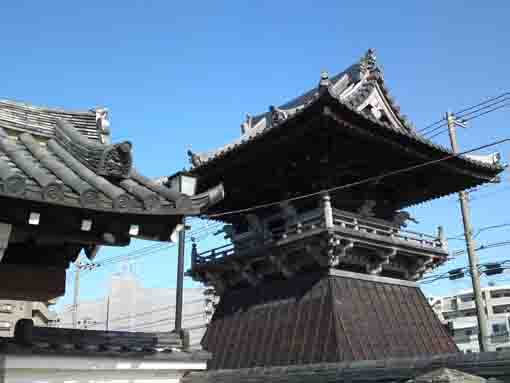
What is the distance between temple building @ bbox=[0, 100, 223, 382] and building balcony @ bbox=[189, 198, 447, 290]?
35.0 ft

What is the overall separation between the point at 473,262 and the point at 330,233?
8410 mm

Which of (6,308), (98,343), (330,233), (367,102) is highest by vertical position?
(367,102)

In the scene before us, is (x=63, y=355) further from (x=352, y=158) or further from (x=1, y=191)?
(x=352, y=158)

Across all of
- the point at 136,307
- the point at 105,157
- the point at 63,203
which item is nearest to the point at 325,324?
the point at 105,157

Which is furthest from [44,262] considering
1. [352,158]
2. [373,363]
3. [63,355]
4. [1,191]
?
[352,158]

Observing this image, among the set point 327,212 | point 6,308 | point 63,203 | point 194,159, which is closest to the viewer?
point 63,203

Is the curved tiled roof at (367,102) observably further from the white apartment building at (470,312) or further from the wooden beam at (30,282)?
the white apartment building at (470,312)

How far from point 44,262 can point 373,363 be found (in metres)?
6.70

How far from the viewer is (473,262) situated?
2183 centimetres

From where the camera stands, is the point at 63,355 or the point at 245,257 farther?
the point at 245,257

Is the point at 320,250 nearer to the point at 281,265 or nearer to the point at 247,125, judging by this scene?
the point at 281,265

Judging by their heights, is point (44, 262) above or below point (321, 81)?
below

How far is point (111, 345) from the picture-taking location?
6.11m

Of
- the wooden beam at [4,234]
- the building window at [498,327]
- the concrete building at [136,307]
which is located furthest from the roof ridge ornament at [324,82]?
the building window at [498,327]
